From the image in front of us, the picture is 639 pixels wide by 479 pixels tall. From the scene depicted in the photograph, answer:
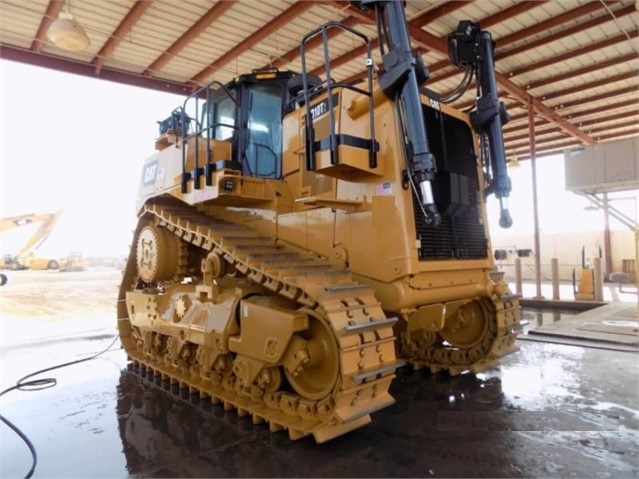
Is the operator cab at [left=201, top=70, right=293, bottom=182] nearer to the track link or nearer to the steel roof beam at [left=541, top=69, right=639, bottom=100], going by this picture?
the track link

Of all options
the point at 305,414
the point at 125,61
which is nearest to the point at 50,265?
the point at 125,61

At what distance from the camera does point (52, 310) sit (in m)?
12.1

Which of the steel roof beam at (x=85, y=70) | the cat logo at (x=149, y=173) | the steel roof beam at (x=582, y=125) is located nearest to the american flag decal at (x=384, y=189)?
the cat logo at (x=149, y=173)

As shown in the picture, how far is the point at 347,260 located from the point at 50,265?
33.2m

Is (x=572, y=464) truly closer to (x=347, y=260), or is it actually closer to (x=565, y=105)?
(x=347, y=260)

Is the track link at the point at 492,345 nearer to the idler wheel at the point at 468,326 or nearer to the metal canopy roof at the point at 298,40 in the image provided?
the idler wheel at the point at 468,326

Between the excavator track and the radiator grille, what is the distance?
2.71ft

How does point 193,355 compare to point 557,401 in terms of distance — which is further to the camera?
point 193,355

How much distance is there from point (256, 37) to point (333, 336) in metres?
7.66

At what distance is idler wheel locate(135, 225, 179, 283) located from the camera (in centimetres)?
537

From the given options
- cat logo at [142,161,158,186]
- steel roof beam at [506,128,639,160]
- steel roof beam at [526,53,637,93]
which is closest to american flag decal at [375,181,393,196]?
cat logo at [142,161,158,186]

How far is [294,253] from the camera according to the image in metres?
4.36

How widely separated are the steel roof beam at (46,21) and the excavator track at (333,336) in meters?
5.84

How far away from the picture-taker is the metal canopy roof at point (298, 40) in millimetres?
7945
